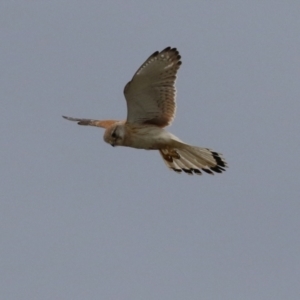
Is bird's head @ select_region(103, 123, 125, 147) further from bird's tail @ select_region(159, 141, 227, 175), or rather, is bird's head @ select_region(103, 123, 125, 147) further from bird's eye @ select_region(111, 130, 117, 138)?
bird's tail @ select_region(159, 141, 227, 175)

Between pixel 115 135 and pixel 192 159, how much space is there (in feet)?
4.01

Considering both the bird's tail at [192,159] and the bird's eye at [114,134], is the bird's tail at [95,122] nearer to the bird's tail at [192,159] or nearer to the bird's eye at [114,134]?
the bird's eye at [114,134]

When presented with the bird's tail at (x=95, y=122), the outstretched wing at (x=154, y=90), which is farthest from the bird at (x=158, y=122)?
the bird's tail at (x=95, y=122)

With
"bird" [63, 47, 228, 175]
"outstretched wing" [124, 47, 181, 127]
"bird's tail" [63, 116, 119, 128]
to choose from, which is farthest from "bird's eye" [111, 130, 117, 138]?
"bird's tail" [63, 116, 119, 128]

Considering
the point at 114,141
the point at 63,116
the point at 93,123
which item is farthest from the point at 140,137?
the point at 63,116

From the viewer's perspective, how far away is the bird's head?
14.9 m

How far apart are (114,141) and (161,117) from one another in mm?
751

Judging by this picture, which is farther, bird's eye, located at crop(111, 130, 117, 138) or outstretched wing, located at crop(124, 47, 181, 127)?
bird's eye, located at crop(111, 130, 117, 138)

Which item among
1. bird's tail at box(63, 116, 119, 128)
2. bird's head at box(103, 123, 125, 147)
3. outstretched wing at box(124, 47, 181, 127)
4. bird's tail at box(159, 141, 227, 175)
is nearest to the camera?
outstretched wing at box(124, 47, 181, 127)

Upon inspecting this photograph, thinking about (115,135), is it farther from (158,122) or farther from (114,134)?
(158,122)

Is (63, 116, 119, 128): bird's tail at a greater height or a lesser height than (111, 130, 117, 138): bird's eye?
greater

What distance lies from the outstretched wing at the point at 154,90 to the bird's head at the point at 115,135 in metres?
0.21

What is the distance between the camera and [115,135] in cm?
1497

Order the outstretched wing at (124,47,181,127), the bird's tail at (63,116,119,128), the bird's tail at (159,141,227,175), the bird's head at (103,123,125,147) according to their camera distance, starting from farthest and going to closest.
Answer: the bird's tail at (63,116,119,128) → the bird's tail at (159,141,227,175) → the bird's head at (103,123,125,147) → the outstretched wing at (124,47,181,127)
